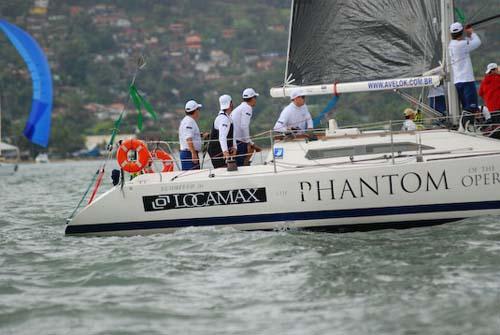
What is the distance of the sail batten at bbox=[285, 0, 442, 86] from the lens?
9984 millimetres

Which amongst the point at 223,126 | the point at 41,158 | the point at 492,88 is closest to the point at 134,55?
the point at 41,158

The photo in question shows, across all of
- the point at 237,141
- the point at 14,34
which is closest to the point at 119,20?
the point at 14,34

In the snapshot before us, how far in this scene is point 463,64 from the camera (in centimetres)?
956

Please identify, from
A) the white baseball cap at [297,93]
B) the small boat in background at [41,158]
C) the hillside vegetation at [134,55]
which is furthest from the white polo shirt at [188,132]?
the small boat in background at [41,158]

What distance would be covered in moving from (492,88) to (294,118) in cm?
206

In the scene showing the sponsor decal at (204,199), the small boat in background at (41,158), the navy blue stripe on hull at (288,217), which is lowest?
the small boat in background at (41,158)

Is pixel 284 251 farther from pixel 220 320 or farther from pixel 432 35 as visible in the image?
pixel 432 35

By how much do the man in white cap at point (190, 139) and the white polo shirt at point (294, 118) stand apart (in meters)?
0.86

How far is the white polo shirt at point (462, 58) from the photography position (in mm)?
9523

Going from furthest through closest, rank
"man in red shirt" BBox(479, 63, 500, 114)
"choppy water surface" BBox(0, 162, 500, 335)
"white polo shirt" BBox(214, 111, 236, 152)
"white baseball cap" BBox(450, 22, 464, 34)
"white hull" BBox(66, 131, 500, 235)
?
1. "man in red shirt" BBox(479, 63, 500, 114)
2. "white polo shirt" BBox(214, 111, 236, 152)
3. "white baseball cap" BBox(450, 22, 464, 34)
4. "white hull" BBox(66, 131, 500, 235)
5. "choppy water surface" BBox(0, 162, 500, 335)

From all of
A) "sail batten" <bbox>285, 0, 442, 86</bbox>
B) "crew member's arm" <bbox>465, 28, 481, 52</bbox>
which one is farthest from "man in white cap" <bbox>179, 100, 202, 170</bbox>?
"crew member's arm" <bbox>465, 28, 481, 52</bbox>

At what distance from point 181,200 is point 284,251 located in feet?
4.95

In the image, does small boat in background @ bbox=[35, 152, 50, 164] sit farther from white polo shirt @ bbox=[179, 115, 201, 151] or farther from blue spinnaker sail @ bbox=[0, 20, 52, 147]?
white polo shirt @ bbox=[179, 115, 201, 151]

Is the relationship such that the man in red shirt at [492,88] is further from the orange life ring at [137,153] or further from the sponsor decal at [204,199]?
the orange life ring at [137,153]
